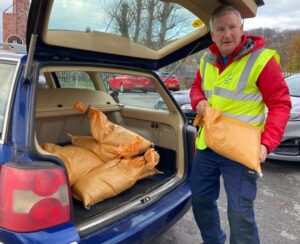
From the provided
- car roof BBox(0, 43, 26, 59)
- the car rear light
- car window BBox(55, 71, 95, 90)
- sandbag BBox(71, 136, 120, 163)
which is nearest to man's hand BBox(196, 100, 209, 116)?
sandbag BBox(71, 136, 120, 163)

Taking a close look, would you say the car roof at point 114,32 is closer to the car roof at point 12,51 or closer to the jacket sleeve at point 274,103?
the car roof at point 12,51

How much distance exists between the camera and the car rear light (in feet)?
5.27

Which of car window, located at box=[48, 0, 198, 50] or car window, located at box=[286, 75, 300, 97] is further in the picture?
car window, located at box=[286, 75, 300, 97]

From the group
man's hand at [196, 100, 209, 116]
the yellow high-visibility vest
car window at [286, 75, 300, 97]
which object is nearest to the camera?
the yellow high-visibility vest

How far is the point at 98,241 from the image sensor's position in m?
1.83

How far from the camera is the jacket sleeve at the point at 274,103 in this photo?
1905 mm

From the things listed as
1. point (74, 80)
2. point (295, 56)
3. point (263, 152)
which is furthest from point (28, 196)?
point (295, 56)

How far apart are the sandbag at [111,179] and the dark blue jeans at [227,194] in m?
0.41

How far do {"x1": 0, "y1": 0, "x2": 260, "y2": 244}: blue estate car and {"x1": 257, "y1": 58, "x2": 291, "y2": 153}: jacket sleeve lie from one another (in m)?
0.48

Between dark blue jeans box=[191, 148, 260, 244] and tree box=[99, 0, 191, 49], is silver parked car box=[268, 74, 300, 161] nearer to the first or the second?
dark blue jeans box=[191, 148, 260, 244]

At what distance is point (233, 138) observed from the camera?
6.49 ft

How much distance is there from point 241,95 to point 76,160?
1269mm

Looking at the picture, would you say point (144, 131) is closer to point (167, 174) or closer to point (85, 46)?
point (167, 174)

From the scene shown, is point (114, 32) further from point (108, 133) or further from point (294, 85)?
point (294, 85)
